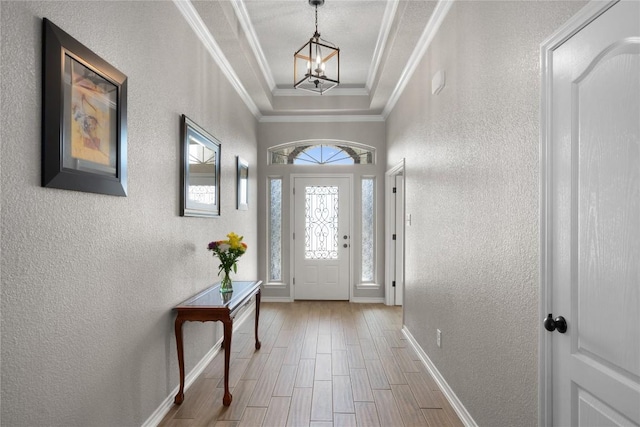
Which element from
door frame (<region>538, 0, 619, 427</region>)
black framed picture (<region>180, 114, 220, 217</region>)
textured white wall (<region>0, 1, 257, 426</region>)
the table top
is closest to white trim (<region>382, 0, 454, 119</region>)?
door frame (<region>538, 0, 619, 427</region>)

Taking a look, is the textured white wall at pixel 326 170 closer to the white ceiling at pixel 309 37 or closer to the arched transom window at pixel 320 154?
the arched transom window at pixel 320 154

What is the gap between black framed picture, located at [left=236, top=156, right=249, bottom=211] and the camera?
4445 millimetres

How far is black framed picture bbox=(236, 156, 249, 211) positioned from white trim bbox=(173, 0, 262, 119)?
2.63 ft

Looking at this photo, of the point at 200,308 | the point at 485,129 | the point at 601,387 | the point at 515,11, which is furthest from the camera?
the point at 200,308

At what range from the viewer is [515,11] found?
1.76m

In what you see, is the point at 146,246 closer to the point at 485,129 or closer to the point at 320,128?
the point at 485,129

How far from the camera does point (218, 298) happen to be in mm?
2900

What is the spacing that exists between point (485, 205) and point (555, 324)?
812 mm

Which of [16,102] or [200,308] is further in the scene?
[200,308]

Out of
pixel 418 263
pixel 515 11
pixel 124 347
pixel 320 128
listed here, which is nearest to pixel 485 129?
pixel 515 11

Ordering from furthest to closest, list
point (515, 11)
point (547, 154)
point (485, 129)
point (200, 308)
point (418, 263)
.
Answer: point (418, 263), point (200, 308), point (485, 129), point (515, 11), point (547, 154)

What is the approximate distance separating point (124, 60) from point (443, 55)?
2144 millimetres

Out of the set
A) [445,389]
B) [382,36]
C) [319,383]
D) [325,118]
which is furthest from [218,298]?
[325,118]

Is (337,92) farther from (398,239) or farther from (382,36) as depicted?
(398,239)
